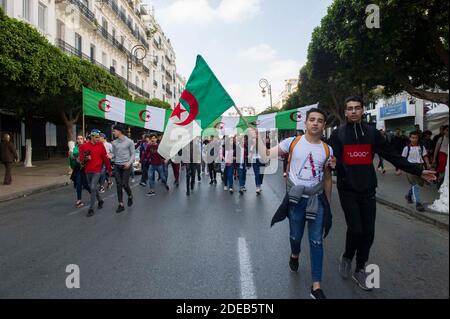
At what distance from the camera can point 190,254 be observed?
15.4 ft

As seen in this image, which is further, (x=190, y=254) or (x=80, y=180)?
(x=80, y=180)

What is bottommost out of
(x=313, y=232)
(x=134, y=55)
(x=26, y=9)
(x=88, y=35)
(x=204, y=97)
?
(x=313, y=232)

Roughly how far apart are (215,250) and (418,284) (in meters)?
3.29

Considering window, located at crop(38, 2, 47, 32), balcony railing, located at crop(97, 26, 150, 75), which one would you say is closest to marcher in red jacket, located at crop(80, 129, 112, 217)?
window, located at crop(38, 2, 47, 32)

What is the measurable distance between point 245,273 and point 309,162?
4.53 ft

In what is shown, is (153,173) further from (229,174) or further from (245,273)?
(245,273)

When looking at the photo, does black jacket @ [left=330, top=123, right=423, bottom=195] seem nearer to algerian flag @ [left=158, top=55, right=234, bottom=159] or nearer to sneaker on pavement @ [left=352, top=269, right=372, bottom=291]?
sneaker on pavement @ [left=352, top=269, right=372, bottom=291]

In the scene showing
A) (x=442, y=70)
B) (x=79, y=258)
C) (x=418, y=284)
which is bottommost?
(x=79, y=258)

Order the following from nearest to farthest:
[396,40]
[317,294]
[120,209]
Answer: [317,294] < [120,209] < [396,40]

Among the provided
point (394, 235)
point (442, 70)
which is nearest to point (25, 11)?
point (442, 70)

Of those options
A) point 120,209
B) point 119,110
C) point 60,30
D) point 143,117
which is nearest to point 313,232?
point 120,209

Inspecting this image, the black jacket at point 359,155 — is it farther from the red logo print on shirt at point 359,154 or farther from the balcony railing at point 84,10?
the balcony railing at point 84,10
